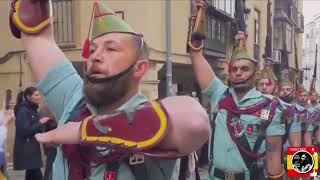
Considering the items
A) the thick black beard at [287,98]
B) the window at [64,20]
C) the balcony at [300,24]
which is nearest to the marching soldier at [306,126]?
the thick black beard at [287,98]

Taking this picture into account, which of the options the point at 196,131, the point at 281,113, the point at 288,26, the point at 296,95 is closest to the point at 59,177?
the point at 196,131

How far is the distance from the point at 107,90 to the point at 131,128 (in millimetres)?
254

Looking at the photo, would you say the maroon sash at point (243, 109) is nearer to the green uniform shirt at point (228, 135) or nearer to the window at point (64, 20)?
the green uniform shirt at point (228, 135)

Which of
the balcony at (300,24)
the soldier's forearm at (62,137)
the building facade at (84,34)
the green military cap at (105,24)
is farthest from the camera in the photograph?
the balcony at (300,24)

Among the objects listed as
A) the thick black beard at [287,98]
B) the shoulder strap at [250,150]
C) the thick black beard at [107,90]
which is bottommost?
the shoulder strap at [250,150]

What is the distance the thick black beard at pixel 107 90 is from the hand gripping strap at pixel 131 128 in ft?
0.50

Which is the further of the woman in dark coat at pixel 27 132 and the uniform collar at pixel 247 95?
the woman in dark coat at pixel 27 132

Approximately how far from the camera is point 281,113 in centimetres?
412

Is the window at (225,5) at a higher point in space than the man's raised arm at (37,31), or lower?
higher

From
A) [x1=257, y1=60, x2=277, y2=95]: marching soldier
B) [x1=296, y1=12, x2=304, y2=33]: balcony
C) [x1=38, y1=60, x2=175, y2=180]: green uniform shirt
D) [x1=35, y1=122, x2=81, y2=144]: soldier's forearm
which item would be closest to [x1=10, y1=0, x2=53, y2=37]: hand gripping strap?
[x1=38, y1=60, x2=175, y2=180]: green uniform shirt

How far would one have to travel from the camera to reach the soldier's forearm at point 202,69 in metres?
3.81

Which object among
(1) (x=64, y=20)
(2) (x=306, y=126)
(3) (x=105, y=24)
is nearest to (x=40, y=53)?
(3) (x=105, y=24)

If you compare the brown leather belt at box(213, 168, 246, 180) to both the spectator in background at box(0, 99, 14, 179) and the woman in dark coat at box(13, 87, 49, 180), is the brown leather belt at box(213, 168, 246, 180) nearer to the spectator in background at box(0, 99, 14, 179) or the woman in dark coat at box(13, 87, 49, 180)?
the spectator in background at box(0, 99, 14, 179)

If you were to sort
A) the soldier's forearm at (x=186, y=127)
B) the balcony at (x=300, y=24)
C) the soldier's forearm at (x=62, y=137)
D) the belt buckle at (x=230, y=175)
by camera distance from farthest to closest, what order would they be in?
1. the balcony at (x=300, y=24)
2. the belt buckle at (x=230, y=175)
3. the soldier's forearm at (x=62, y=137)
4. the soldier's forearm at (x=186, y=127)
